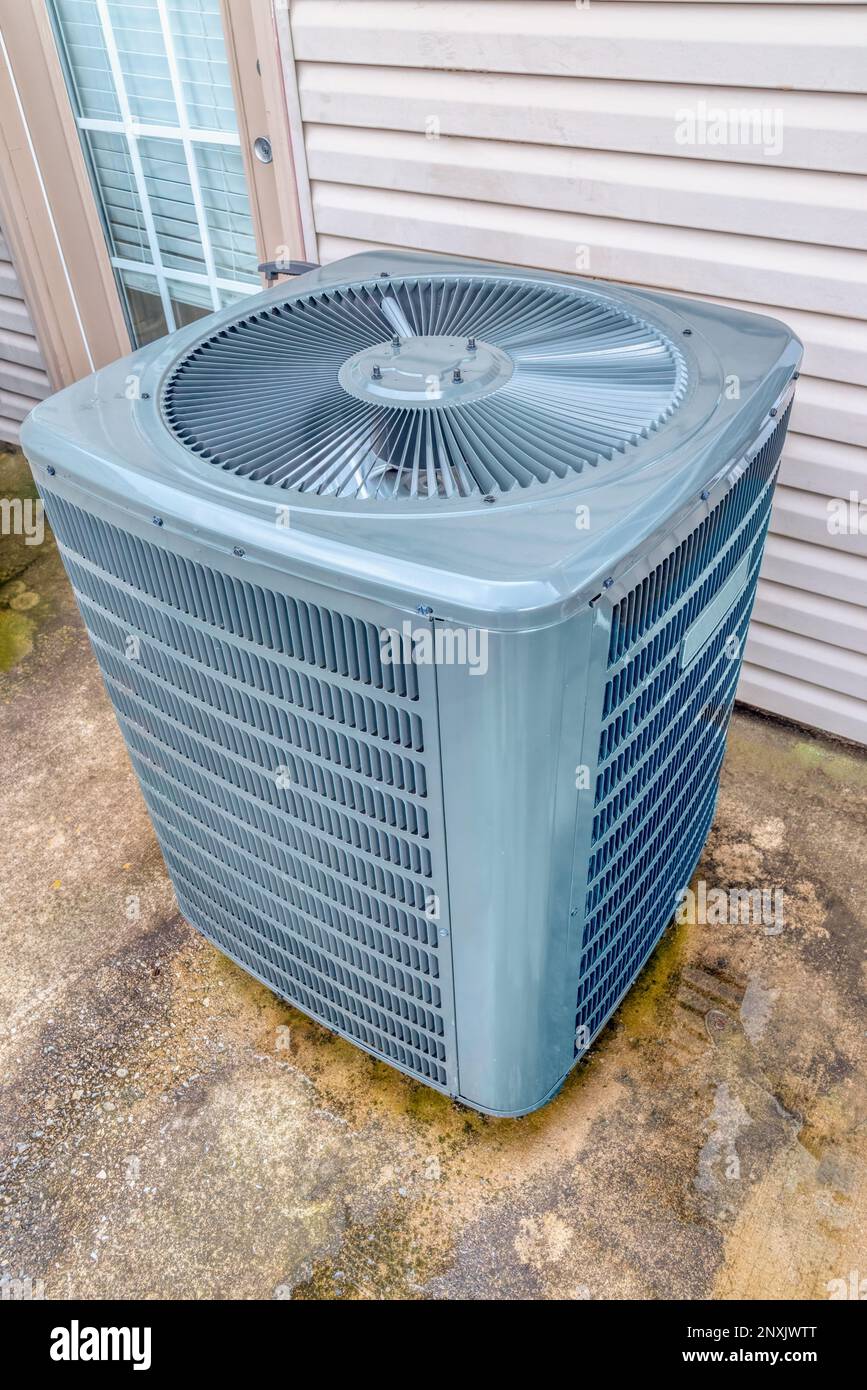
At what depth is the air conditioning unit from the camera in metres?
1.03

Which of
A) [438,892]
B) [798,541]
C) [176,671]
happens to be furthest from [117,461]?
[798,541]

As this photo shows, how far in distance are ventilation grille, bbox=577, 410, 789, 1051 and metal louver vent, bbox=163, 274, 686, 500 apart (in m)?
0.20

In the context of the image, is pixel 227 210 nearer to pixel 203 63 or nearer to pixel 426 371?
pixel 203 63

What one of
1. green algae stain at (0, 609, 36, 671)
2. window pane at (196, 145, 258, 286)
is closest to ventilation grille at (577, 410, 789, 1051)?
window pane at (196, 145, 258, 286)

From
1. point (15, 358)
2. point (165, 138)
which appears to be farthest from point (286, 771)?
point (15, 358)

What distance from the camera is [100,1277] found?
1466 mm

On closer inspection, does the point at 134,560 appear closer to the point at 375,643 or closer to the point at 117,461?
the point at 117,461

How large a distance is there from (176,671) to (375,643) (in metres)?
0.45

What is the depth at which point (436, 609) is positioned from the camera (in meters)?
0.96

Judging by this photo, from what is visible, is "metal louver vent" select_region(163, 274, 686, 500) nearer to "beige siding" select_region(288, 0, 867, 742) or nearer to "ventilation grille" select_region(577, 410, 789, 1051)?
"ventilation grille" select_region(577, 410, 789, 1051)

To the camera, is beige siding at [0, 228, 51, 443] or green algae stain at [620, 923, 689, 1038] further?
beige siding at [0, 228, 51, 443]

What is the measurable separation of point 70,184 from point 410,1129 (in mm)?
3112

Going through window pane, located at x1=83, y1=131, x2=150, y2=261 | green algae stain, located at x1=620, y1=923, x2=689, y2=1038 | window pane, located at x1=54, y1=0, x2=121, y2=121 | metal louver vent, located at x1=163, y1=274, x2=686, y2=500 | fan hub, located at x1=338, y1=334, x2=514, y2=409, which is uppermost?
window pane, located at x1=54, y1=0, x2=121, y2=121

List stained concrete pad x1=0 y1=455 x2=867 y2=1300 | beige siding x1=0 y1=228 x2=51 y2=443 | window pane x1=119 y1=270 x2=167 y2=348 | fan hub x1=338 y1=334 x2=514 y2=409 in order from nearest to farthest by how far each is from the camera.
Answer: fan hub x1=338 y1=334 x2=514 y2=409
stained concrete pad x1=0 y1=455 x2=867 y2=1300
window pane x1=119 y1=270 x2=167 y2=348
beige siding x1=0 y1=228 x2=51 y2=443
